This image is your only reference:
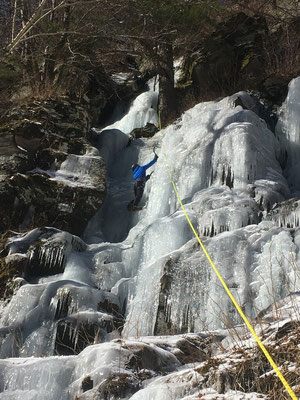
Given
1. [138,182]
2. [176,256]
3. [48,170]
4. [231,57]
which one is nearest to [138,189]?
[138,182]

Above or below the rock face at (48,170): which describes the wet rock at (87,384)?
below

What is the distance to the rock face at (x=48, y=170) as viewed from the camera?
8328 mm

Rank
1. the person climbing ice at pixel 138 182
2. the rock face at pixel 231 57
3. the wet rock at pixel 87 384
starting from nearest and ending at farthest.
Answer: the wet rock at pixel 87 384
the person climbing ice at pixel 138 182
the rock face at pixel 231 57

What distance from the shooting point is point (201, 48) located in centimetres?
1121

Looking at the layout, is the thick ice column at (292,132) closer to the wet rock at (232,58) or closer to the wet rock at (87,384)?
the wet rock at (232,58)

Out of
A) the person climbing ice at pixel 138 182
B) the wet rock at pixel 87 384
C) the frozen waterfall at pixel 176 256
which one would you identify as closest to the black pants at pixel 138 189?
the person climbing ice at pixel 138 182

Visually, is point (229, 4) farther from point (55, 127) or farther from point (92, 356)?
point (92, 356)

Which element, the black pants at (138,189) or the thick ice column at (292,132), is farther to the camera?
the black pants at (138,189)

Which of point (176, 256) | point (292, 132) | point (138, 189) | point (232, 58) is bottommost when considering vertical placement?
point (176, 256)

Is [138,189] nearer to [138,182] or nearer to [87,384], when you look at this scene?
[138,182]

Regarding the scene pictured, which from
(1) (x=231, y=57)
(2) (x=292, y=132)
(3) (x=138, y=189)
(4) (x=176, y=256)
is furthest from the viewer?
(1) (x=231, y=57)

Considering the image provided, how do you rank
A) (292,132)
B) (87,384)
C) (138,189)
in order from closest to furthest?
(87,384) → (292,132) → (138,189)

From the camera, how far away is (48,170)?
9023mm

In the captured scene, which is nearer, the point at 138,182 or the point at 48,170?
the point at 138,182
